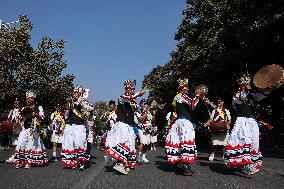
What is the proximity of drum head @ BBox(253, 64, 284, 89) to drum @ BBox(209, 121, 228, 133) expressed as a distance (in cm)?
324

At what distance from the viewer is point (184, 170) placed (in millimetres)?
8633

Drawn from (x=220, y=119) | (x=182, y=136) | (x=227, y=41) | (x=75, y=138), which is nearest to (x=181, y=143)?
(x=182, y=136)

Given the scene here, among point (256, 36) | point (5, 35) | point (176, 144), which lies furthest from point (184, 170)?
point (5, 35)

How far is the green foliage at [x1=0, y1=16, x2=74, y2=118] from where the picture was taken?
28.2 m

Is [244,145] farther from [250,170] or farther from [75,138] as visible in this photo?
[75,138]

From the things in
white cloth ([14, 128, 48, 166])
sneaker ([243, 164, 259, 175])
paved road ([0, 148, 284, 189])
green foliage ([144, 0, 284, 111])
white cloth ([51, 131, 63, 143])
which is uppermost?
green foliage ([144, 0, 284, 111])

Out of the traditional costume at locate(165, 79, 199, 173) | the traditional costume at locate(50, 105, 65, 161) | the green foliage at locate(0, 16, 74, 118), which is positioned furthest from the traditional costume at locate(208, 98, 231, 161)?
the green foliage at locate(0, 16, 74, 118)

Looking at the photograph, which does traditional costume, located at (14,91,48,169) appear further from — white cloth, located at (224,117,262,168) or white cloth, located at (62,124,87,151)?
white cloth, located at (224,117,262,168)

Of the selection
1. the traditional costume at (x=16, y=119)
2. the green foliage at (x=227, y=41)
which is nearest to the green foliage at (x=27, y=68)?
the green foliage at (x=227, y=41)

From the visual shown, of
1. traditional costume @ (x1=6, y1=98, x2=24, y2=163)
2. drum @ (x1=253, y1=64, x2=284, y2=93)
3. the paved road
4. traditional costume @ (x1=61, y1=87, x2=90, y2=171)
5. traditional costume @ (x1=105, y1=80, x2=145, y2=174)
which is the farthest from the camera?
traditional costume @ (x1=6, y1=98, x2=24, y2=163)

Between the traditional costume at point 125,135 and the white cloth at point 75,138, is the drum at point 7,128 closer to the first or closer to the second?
the white cloth at point 75,138

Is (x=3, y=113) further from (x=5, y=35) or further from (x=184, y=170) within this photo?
(x=184, y=170)

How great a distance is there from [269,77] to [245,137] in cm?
135

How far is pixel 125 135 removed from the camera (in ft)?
30.0
